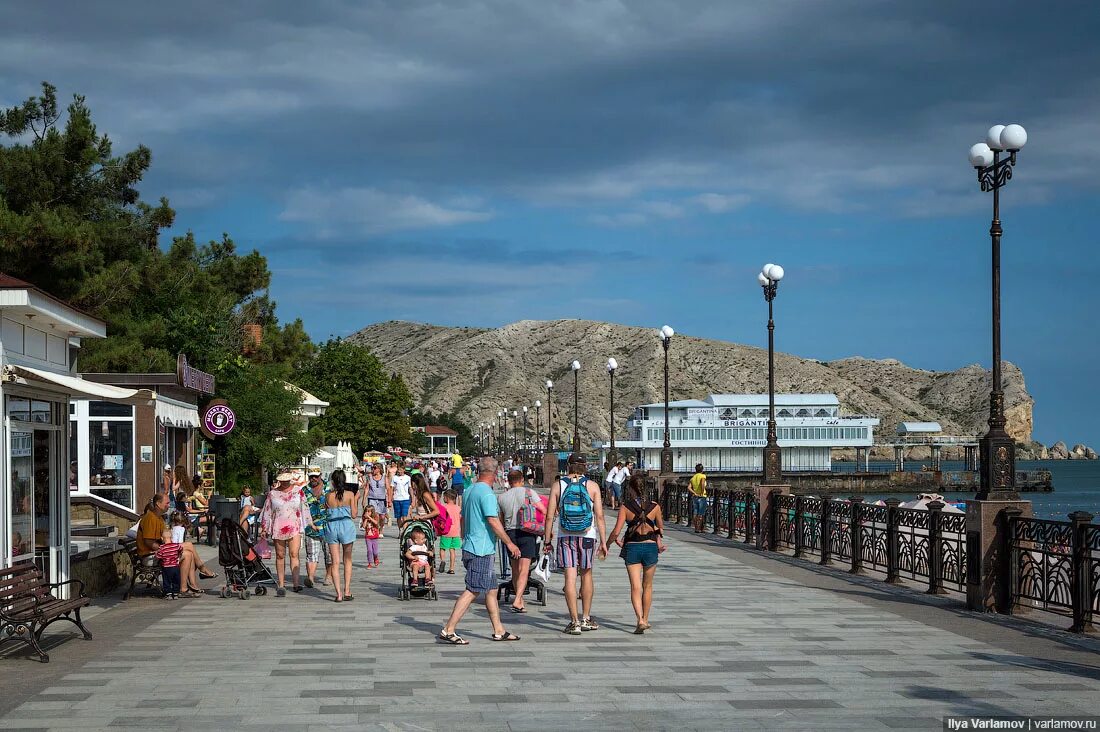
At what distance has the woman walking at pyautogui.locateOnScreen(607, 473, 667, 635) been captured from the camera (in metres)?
11.6

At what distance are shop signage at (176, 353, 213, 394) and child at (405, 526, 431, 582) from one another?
11193 millimetres

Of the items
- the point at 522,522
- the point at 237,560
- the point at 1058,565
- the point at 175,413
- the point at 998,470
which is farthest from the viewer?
the point at 175,413

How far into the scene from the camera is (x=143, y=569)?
51.1 ft

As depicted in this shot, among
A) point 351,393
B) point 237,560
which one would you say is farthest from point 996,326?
point 351,393

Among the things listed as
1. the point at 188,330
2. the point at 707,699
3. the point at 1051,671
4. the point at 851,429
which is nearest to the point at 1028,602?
the point at 1051,671

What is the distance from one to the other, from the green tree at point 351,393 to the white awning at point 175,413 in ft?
165

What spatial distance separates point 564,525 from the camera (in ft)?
38.2

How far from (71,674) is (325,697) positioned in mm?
2431

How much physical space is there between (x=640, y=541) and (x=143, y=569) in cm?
736

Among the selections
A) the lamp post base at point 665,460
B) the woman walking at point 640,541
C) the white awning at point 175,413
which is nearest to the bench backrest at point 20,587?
the woman walking at point 640,541

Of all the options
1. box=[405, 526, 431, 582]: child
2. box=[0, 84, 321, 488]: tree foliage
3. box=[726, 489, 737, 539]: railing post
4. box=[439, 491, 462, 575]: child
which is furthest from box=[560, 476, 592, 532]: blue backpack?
box=[0, 84, 321, 488]: tree foliage

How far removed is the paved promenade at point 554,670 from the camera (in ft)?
25.5

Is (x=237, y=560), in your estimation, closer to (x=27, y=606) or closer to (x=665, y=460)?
(x=27, y=606)

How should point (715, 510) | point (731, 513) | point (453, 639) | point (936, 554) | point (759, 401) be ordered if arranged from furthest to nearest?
1. point (759, 401)
2. point (715, 510)
3. point (731, 513)
4. point (936, 554)
5. point (453, 639)
